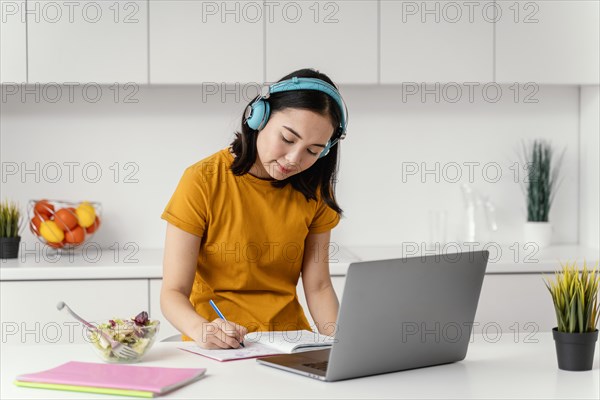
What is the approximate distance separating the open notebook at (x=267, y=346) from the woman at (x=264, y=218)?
0.13 m

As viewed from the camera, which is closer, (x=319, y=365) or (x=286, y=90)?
(x=319, y=365)

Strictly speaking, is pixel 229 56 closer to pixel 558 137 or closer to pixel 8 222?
pixel 8 222

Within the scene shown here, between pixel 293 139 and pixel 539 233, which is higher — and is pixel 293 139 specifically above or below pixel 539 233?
above

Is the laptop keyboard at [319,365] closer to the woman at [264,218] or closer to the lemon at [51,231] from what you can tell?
the woman at [264,218]

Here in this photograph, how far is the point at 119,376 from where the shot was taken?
1.61 meters

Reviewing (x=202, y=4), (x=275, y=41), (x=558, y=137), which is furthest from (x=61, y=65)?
(x=558, y=137)

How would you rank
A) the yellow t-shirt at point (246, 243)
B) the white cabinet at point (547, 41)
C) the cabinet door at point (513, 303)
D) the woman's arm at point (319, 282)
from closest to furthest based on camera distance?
the yellow t-shirt at point (246, 243) < the woman's arm at point (319, 282) < the cabinet door at point (513, 303) < the white cabinet at point (547, 41)

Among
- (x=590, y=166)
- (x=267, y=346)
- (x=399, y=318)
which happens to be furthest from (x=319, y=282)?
(x=590, y=166)

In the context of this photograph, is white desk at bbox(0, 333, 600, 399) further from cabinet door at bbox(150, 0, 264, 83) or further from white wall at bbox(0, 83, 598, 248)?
white wall at bbox(0, 83, 598, 248)

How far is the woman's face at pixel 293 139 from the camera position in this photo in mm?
2037

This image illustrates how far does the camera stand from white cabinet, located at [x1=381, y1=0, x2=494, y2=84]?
11.7ft

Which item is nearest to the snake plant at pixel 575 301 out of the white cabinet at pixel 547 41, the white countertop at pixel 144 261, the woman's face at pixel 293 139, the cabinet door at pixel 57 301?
the woman's face at pixel 293 139

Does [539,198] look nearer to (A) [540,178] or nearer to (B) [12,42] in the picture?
(A) [540,178]

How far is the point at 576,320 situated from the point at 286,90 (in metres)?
0.85
